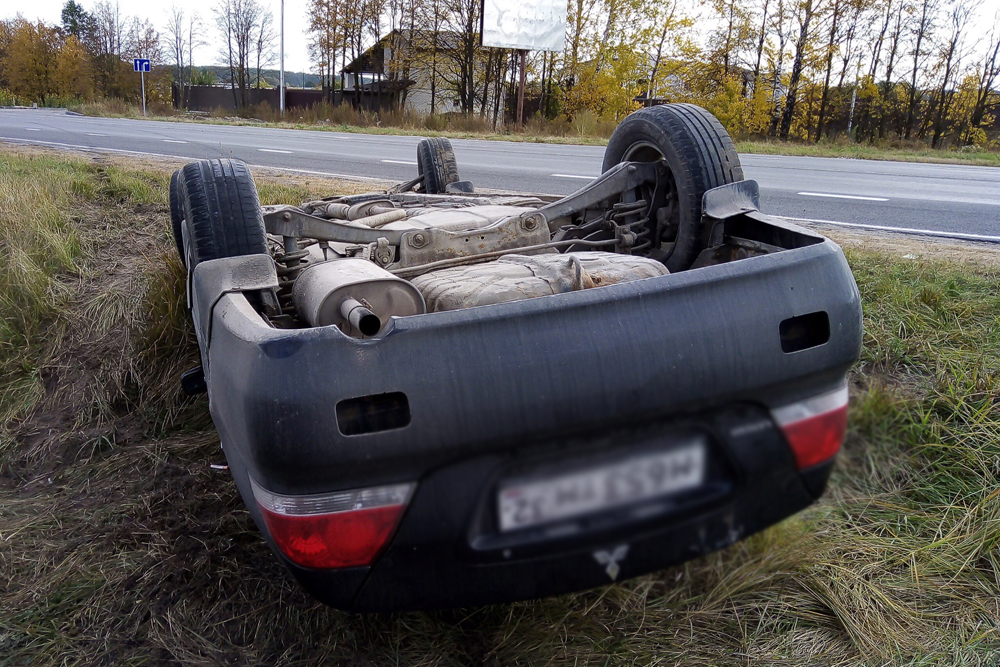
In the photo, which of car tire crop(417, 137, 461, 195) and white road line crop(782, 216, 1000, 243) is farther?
white road line crop(782, 216, 1000, 243)

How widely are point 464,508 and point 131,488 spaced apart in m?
1.91

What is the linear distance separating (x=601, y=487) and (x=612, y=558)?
0.61 feet

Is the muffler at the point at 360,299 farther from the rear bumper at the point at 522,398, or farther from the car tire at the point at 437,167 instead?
the car tire at the point at 437,167

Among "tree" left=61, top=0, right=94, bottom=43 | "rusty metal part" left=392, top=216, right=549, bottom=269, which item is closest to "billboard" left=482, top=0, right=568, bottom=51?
"rusty metal part" left=392, top=216, right=549, bottom=269

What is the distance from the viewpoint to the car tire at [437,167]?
4.81 m

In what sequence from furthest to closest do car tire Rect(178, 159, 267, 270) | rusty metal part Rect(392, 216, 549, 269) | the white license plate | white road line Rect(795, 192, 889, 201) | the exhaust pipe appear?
white road line Rect(795, 192, 889, 201) < rusty metal part Rect(392, 216, 549, 269) < car tire Rect(178, 159, 267, 270) < the exhaust pipe < the white license plate

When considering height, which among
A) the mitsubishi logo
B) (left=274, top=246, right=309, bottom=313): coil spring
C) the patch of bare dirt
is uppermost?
the patch of bare dirt

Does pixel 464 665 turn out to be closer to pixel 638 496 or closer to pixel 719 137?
pixel 638 496

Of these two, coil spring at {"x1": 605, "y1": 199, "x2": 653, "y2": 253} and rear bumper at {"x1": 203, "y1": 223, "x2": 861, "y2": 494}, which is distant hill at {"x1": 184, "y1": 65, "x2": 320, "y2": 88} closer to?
coil spring at {"x1": 605, "y1": 199, "x2": 653, "y2": 253}

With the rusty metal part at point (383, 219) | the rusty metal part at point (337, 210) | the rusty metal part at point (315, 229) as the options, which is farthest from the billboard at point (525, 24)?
the rusty metal part at point (315, 229)

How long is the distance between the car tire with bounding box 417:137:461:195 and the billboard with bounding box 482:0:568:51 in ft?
72.3

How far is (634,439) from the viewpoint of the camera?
156 cm

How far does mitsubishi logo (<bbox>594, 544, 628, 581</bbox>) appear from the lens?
160 centimetres

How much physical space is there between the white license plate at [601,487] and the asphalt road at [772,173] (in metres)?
3.17
